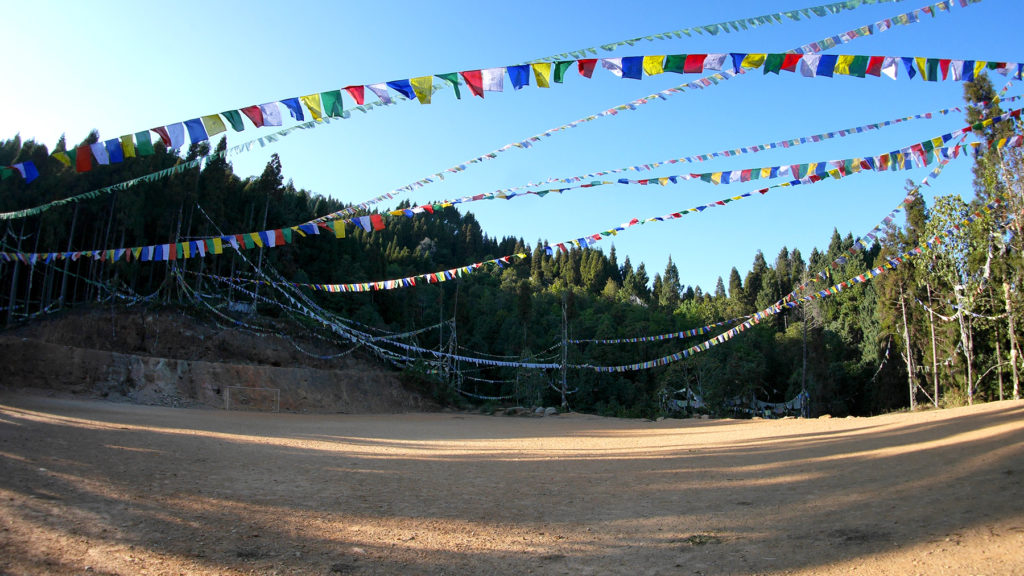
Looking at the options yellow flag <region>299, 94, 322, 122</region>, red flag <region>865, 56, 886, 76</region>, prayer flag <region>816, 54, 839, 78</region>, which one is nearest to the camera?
prayer flag <region>816, 54, 839, 78</region>

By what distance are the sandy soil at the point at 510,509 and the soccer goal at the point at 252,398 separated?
606 inches

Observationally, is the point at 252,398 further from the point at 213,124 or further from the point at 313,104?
the point at 313,104

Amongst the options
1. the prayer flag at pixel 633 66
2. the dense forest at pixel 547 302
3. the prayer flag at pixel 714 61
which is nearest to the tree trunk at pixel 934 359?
the dense forest at pixel 547 302

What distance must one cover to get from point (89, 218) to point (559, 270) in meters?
79.0

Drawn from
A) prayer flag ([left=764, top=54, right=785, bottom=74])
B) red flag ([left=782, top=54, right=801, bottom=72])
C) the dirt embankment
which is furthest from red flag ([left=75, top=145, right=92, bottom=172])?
the dirt embankment

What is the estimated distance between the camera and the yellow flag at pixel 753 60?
6.79m

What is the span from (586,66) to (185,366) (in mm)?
24937

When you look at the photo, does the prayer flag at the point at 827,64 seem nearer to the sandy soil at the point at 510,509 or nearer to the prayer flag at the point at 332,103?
the sandy soil at the point at 510,509

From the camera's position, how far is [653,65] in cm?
672

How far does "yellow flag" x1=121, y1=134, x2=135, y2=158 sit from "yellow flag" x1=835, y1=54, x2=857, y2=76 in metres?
A: 9.01

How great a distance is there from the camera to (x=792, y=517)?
5762 mm

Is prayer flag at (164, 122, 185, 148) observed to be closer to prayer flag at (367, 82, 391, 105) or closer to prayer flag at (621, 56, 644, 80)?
prayer flag at (367, 82, 391, 105)

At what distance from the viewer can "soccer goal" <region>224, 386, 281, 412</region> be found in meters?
25.4

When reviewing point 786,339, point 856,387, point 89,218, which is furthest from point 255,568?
point 786,339
